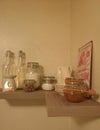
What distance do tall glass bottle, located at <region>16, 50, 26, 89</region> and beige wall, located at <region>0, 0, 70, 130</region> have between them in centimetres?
4

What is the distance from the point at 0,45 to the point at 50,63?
42 cm

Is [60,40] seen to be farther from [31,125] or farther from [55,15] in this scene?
[31,125]

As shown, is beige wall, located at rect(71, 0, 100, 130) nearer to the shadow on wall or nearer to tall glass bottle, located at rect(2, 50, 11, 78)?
the shadow on wall

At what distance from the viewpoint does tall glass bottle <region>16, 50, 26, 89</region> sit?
1215 mm

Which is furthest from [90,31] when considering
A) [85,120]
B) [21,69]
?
[21,69]

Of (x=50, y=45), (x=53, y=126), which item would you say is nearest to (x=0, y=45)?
(x=50, y=45)

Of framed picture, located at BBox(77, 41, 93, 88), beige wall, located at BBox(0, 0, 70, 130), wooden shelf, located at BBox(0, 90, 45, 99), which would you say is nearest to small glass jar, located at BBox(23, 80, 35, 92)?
wooden shelf, located at BBox(0, 90, 45, 99)

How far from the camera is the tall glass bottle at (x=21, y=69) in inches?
47.8

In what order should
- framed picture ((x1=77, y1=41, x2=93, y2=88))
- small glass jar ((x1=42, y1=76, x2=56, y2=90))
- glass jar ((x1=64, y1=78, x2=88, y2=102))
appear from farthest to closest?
small glass jar ((x1=42, y1=76, x2=56, y2=90)), framed picture ((x1=77, y1=41, x2=93, y2=88)), glass jar ((x1=64, y1=78, x2=88, y2=102))

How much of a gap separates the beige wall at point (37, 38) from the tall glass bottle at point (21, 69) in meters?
0.04

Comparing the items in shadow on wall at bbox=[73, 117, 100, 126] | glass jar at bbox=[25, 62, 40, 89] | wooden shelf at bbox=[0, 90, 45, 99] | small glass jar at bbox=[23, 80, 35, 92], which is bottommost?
shadow on wall at bbox=[73, 117, 100, 126]

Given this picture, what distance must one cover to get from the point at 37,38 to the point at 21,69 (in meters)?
0.28

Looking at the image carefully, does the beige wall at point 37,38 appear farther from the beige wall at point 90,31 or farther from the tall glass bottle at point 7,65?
the beige wall at point 90,31

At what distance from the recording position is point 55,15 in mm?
1351
